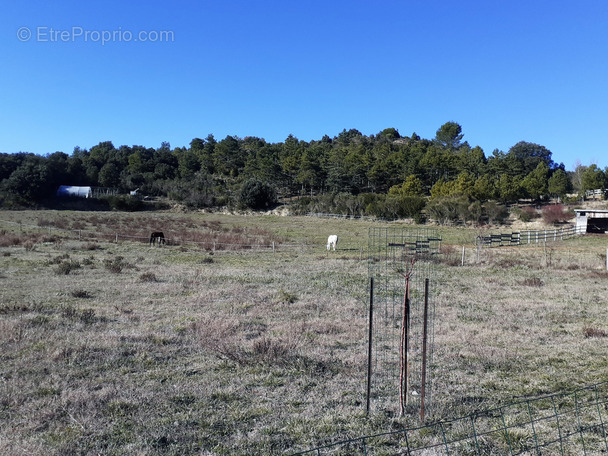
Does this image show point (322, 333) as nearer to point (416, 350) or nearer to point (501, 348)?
point (416, 350)

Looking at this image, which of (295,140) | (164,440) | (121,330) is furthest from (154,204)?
(164,440)

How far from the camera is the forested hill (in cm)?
7369

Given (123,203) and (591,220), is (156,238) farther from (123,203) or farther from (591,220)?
(123,203)

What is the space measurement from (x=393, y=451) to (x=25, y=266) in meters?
18.8

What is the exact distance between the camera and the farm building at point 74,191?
81.1m

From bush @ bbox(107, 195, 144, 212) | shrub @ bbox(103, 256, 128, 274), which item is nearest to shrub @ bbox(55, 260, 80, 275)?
shrub @ bbox(103, 256, 128, 274)

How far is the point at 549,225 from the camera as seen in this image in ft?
183

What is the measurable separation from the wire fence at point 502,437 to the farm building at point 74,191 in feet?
278

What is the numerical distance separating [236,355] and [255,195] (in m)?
71.1

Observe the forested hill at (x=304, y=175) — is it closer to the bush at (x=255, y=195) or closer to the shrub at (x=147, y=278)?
the bush at (x=255, y=195)

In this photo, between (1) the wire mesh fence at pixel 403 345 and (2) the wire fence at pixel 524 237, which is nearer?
(1) the wire mesh fence at pixel 403 345

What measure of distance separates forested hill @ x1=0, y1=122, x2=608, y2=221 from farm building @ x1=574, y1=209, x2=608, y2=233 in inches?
692

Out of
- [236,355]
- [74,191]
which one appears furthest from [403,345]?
[74,191]

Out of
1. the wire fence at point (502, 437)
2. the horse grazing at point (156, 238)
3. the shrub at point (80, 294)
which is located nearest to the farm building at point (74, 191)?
the horse grazing at point (156, 238)
